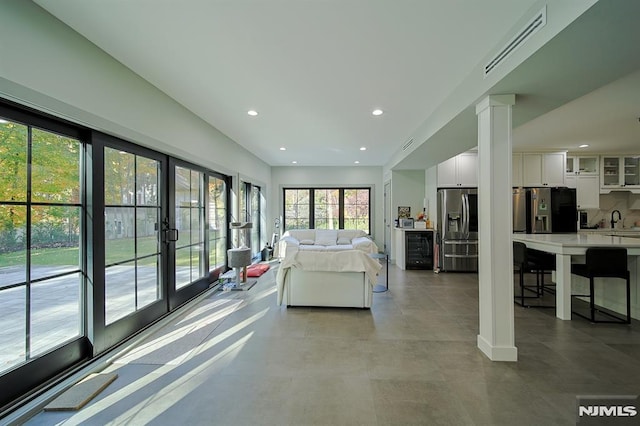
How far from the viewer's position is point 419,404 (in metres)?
1.75

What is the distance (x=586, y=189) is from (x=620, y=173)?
0.75 m

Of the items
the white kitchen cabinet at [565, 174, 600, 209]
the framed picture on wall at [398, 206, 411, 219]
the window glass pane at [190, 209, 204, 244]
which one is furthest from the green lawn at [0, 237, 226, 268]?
the white kitchen cabinet at [565, 174, 600, 209]

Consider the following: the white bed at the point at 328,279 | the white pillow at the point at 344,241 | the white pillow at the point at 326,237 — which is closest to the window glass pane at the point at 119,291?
the white bed at the point at 328,279

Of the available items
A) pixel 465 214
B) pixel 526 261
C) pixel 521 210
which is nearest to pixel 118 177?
pixel 526 261

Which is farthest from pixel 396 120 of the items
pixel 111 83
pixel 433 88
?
pixel 111 83

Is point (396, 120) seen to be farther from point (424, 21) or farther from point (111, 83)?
point (111, 83)

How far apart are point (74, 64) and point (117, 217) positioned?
4.31 ft

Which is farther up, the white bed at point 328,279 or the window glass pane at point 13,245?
the window glass pane at point 13,245

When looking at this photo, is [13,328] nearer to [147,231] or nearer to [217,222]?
[147,231]

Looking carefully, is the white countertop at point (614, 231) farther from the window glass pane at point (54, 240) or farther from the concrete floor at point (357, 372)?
the window glass pane at point (54, 240)

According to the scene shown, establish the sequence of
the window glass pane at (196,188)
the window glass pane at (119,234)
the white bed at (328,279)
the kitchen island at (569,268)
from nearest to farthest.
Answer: the window glass pane at (119,234)
the kitchen island at (569,268)
the white bed at (328,279)
the window glass pane at (196,188)

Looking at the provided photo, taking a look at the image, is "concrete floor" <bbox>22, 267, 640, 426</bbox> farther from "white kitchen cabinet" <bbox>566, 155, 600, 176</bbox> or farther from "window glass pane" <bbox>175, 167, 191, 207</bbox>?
"white kitchen cabinet" <bbox>566, 155, 600, 176</bbox>

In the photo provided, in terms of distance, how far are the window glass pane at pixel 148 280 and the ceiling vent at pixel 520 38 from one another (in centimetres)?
386

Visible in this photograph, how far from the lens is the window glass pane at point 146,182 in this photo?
2848 millimetres
